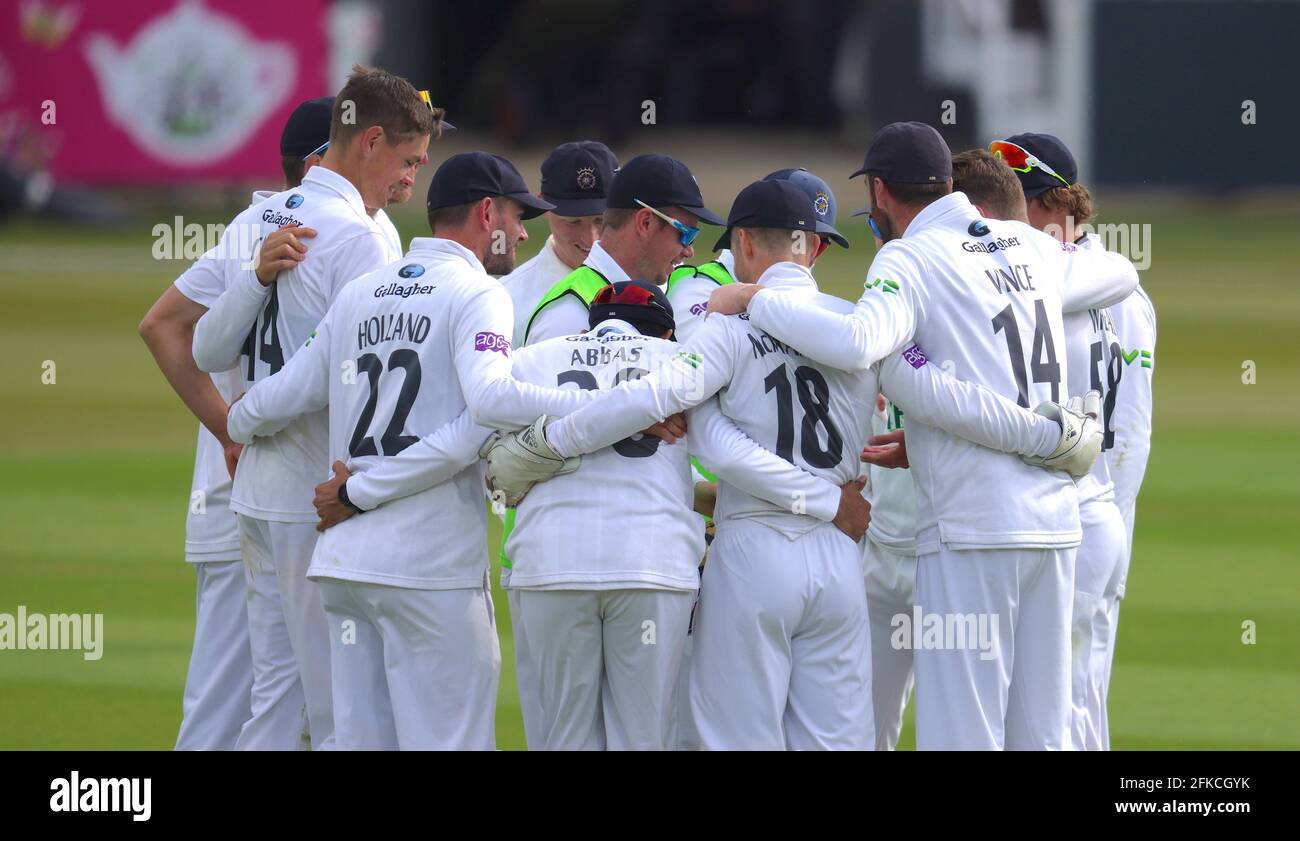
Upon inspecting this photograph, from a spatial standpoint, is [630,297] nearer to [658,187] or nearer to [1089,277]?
[658,187]

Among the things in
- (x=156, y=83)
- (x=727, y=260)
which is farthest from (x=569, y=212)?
(x=156, y=83)

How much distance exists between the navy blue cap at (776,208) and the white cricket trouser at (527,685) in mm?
1438

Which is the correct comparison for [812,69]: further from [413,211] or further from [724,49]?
[413,211]

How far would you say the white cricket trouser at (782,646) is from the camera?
194 inches

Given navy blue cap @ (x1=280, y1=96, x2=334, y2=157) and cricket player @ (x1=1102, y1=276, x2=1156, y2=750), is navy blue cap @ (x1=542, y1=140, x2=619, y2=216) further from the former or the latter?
cricket player @ (x1=1102, y1=276, x2=1156, y2=750)

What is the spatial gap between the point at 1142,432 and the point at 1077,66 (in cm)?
3174

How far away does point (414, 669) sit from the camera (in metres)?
5.02

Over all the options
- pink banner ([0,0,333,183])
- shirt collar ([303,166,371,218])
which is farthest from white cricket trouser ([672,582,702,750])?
pink banner ([0,0,333,183])

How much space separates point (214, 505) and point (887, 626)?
2564 mm

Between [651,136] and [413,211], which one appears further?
[651,136]

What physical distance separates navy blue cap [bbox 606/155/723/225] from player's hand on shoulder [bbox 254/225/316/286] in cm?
110
